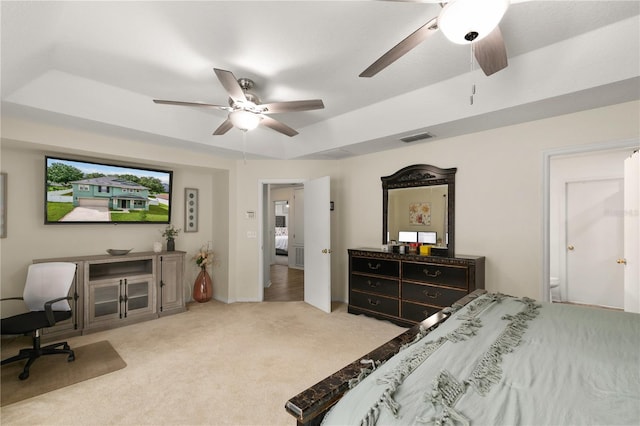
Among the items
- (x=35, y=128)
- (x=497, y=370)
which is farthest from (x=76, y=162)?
(x=497, y=370)

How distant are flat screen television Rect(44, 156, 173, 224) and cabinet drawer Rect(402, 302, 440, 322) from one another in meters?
3.75

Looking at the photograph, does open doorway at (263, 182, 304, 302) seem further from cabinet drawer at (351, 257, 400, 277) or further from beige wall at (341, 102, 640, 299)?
beige wall at (341, 102, 640, 299)

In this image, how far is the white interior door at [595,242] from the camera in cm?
430

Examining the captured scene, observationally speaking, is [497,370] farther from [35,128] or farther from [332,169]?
[35,128]

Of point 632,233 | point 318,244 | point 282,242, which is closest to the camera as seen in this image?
point 632,233

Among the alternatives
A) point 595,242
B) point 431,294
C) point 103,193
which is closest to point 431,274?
point 431,294

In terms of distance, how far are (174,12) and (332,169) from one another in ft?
10.9

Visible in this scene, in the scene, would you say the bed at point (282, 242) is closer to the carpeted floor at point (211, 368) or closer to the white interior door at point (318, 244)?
the white interior door at point (318, 244)

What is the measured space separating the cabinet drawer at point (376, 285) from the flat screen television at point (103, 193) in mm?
3073

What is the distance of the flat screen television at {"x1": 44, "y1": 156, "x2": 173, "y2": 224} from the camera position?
359 cm

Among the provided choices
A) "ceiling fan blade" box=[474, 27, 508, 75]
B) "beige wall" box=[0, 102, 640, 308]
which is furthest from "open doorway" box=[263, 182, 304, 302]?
"ceiling fan blade" box=[474, 27, 508, 75]

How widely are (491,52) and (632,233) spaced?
2.97 metres

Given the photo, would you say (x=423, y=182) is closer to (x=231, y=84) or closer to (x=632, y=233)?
(x=632, y=233)

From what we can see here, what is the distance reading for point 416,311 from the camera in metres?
3.56
